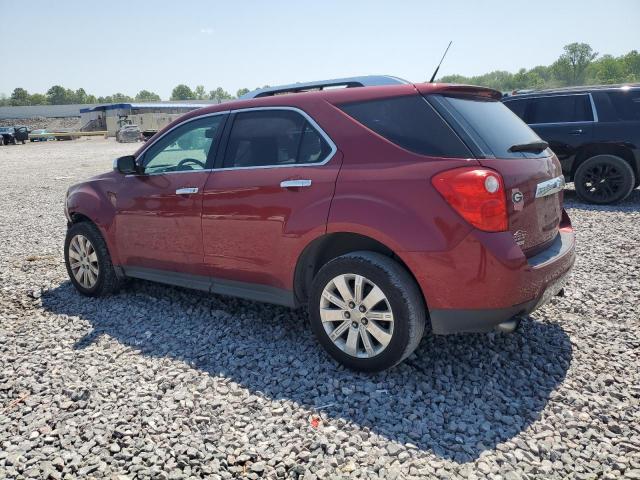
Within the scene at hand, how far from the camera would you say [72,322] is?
4418 millimetres

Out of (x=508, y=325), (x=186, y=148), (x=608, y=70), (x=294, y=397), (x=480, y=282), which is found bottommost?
(x=294, y=397)

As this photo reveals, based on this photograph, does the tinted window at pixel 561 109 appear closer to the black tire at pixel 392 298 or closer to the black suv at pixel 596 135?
the black suv at pixel 596 135

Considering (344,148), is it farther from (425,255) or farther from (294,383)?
(294,383)

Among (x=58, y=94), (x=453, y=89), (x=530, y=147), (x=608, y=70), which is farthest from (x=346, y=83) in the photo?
(x=58, y=94)

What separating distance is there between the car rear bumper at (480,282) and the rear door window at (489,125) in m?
0.58

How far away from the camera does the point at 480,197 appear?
280 centimetres

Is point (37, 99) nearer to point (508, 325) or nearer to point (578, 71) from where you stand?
point (578, 71)

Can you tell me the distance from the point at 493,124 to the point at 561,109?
6.81m

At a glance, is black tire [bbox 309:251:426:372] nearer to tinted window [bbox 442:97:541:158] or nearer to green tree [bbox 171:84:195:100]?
tinted window [bbox 442:97:541:158]

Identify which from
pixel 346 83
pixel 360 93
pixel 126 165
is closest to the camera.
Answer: pixel 360 93

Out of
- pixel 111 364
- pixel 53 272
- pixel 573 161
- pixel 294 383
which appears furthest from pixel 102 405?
pixel 573 161

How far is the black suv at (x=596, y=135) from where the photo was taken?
840 centimetres

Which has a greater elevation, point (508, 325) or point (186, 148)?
point (186, 148)

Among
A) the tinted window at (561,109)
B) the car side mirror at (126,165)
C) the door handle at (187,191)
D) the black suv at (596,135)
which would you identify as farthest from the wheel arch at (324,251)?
the tinted window at (561,109)
